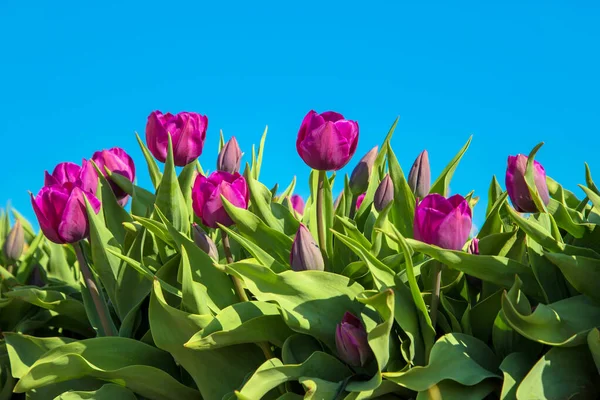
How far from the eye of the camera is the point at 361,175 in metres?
2.10

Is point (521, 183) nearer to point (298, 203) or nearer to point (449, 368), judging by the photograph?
point (449, 368)

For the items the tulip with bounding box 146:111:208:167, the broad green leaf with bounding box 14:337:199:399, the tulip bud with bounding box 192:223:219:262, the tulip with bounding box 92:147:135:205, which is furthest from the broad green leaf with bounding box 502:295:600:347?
the tulip with bounding box 92:147:135:205

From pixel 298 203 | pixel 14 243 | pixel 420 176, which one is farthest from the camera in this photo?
pixel 298 203

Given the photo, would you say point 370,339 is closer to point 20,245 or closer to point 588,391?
point 588,391

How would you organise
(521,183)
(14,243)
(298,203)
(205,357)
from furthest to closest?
(298,203) → (14,243) → (521,183) → (205,357)

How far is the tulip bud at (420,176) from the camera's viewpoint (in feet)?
6.80

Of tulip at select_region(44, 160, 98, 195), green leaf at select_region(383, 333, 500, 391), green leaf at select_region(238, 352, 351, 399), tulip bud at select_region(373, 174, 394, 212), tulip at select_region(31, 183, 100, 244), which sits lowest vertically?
green leaf at select_region(383, 333, 500, 391)

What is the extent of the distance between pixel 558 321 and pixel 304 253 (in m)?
0.55

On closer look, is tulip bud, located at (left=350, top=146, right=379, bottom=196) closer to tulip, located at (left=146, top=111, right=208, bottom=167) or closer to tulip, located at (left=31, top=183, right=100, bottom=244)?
tulip, located at (left=146, top=111, right=208, bottom=167)

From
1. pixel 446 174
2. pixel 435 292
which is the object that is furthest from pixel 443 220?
pixel 446 174

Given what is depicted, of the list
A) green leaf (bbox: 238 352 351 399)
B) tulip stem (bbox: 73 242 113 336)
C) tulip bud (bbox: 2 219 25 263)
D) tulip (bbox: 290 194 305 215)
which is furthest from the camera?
tulip (bbox: 290 194 305 215)

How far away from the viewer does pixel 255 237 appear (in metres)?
1.94

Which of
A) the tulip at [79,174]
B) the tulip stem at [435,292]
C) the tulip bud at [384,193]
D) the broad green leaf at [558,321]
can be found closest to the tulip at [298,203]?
the tulip at [79,174]

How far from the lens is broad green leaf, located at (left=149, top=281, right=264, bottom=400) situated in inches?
69.1
